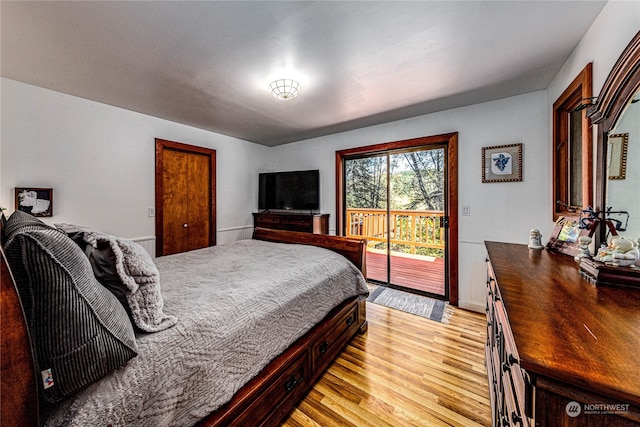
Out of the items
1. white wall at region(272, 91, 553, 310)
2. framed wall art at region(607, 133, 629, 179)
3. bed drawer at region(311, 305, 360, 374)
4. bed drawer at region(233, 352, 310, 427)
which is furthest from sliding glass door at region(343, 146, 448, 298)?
bed drawer at region(233, 352, 310, 427)

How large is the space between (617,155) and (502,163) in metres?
1.53

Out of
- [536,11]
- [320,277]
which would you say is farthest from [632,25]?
[320,277]

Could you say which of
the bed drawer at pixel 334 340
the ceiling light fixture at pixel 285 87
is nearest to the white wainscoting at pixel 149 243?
the ceiling light fixture at pixel 285 87

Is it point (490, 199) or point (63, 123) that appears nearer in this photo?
point (63, 123)

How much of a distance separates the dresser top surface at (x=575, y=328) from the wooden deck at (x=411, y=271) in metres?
2.40

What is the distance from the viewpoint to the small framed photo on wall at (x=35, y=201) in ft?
7.22

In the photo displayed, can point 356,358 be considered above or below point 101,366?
below

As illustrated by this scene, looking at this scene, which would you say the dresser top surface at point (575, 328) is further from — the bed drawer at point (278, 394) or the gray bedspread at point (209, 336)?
the bed drawer at point (278, 394)

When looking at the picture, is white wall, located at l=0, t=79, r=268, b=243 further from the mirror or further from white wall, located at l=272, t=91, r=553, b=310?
the mirror

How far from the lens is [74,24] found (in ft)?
4.89

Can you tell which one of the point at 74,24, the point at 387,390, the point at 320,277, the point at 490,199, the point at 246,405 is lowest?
the point at 387,390

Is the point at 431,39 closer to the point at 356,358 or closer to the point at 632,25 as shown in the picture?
the point at 632,25

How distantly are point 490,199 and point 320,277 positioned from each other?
223 centimetres

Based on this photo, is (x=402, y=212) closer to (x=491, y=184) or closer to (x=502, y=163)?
(x=491, y=184)
